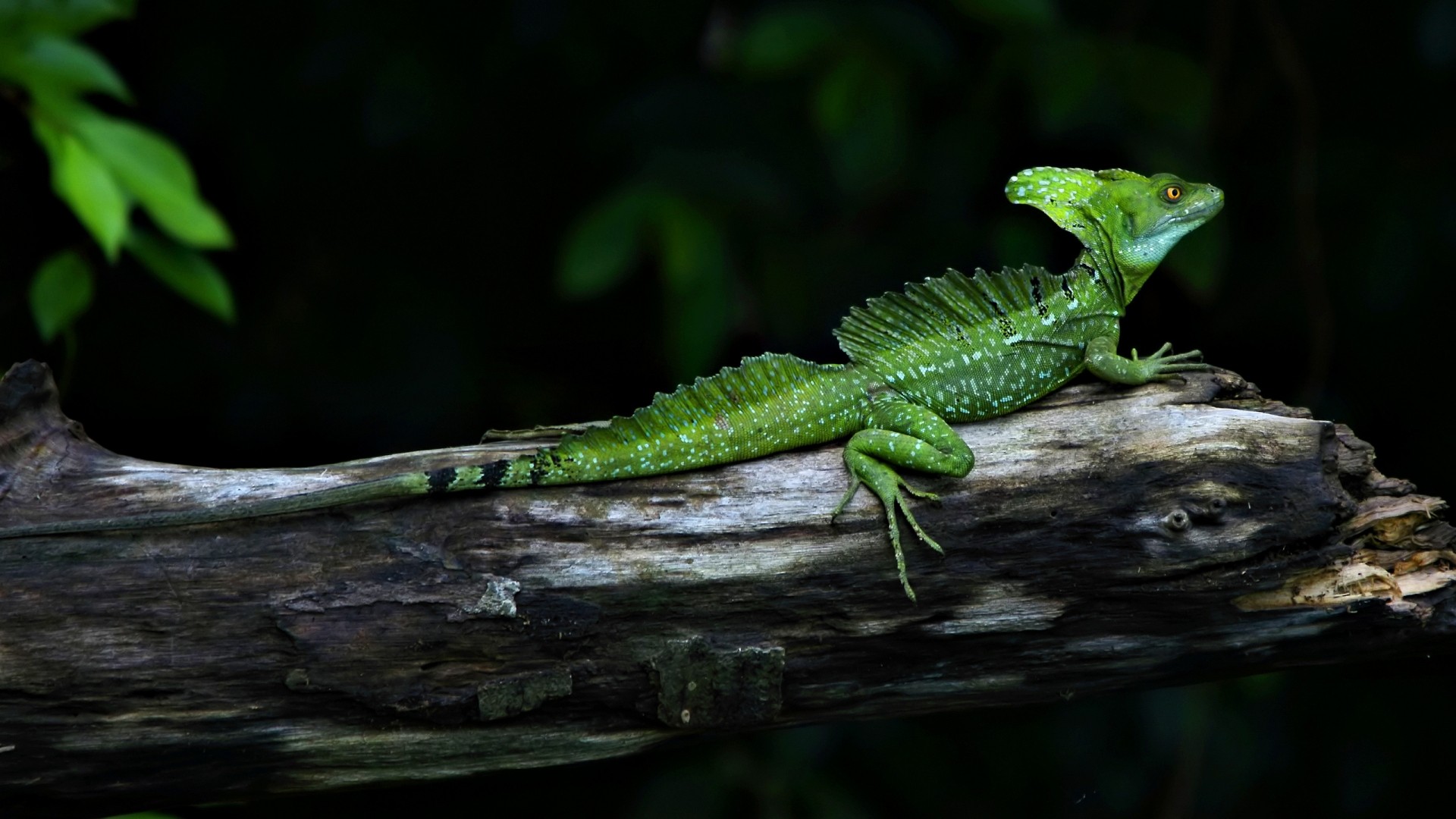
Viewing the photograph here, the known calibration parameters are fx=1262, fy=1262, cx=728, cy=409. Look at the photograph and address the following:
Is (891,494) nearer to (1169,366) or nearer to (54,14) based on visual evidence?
(1169,366)

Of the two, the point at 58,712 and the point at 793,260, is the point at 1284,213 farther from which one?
the point at 58,712

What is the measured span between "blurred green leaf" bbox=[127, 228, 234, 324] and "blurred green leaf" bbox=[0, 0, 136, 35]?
714mm

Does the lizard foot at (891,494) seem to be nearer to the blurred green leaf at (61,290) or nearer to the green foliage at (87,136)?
the green foliage at (87,136)

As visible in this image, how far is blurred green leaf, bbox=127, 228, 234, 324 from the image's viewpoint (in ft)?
14.2

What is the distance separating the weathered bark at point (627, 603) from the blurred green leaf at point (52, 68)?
971mm

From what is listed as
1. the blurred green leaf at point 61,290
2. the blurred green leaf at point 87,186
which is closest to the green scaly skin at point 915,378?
the blurred green leaf at point 87,186

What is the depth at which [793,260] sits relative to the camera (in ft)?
17.9

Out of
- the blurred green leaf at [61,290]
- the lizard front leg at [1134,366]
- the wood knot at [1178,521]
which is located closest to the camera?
the wood knot at [1178,521]

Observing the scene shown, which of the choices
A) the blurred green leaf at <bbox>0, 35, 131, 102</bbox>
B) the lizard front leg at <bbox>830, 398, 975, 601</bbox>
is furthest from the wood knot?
the blurred green leaf at <bbox>0, 35, 131, 102</bbox>

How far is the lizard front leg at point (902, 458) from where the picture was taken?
11.2 ft

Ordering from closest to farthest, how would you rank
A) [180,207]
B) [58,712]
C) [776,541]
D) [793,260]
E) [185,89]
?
[58,712], [776,541], [180,207], [793,260], [185,89]

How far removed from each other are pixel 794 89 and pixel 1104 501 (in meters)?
3.00

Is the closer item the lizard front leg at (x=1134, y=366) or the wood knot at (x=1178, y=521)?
the wood knot at (x=1178, y=521)

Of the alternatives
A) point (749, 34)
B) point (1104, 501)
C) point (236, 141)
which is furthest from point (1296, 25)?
point (236, 141)
